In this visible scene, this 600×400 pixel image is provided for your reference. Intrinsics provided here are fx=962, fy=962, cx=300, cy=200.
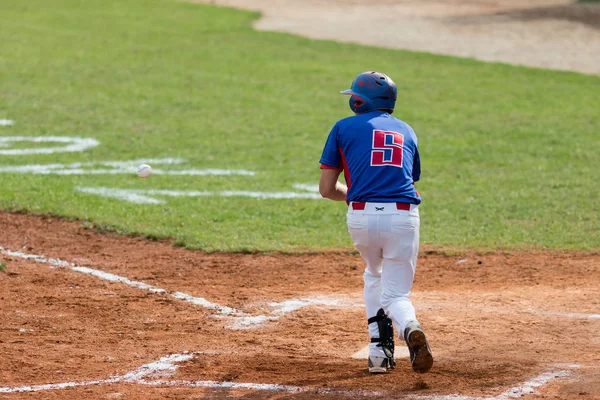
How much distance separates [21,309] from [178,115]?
32.2ft

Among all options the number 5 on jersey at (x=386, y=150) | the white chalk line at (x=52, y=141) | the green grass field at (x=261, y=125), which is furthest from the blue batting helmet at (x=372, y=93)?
the white chalk line at (x=52, y=141)

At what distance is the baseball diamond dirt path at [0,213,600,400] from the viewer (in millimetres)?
5988

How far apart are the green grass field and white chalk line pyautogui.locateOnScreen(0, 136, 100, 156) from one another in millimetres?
222

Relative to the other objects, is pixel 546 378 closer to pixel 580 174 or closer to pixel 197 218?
pixel 197 218

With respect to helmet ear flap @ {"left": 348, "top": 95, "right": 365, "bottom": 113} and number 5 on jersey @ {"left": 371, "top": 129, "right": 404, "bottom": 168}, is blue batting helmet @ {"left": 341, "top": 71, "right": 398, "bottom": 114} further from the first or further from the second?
number 5 on jersey @ {"left": 371, "top": 129, "right": 404, "bottom": 168}

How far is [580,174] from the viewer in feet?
44.0

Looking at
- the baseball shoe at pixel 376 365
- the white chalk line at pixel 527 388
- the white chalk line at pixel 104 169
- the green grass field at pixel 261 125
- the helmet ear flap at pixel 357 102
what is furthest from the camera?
the white chalk line at pixel 104 169

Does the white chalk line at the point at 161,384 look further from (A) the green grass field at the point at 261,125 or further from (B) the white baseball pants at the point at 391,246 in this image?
(A) the green grass field at the point at 261,125

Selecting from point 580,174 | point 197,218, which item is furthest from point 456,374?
point 580,174

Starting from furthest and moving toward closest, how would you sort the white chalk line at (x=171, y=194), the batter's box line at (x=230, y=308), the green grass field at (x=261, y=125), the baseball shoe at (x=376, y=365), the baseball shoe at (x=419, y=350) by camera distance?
1. the white chalk line at (x=171, y=194)
2. the green grass field at (x=261, y=125)
3. the batter's box line at (x=230, y=308)
4. the baseball shoe at (x=376, y=365)
5. the baseball shoe at (x=419, y=350)

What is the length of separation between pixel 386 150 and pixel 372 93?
0.42 meters

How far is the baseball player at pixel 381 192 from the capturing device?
6090 millimetres

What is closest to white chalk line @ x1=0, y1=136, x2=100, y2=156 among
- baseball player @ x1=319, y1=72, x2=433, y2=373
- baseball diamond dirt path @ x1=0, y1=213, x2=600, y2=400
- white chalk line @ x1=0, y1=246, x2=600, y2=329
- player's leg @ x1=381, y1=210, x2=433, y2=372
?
baseball diamond dirt path @ x1=0, y1=213, x2=600, y2=400

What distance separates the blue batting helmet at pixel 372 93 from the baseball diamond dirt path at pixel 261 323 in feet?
5.72
